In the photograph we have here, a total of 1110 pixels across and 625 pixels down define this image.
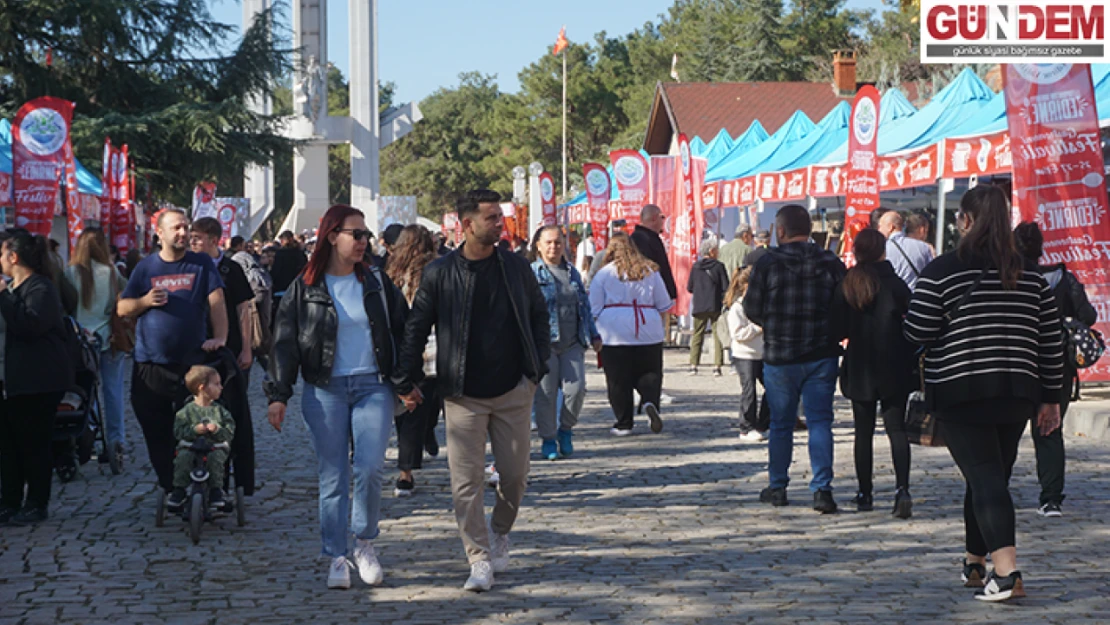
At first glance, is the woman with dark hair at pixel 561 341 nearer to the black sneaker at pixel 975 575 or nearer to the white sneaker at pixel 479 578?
the white sneaker at pixel 479 578

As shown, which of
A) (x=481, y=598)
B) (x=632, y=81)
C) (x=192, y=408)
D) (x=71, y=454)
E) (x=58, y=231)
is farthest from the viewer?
(x=632, y=81)

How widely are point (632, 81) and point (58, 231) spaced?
54131 millimetres

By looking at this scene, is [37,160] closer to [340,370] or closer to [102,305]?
[102,305]

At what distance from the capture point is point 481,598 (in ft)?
20.3

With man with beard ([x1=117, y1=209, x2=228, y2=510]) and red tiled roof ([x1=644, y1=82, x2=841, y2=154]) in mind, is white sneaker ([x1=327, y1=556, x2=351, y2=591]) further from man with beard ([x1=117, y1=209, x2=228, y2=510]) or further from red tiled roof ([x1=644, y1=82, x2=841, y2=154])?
red tiled roof ([x1=644, y1=82, x2=841, y2=154])

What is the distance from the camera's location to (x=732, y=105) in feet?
161

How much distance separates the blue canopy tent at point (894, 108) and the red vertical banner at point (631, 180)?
420 cm

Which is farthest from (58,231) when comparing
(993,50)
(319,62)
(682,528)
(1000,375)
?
(319,62)

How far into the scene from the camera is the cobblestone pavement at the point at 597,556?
595 centimetres

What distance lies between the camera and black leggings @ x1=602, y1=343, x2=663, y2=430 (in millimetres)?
11617

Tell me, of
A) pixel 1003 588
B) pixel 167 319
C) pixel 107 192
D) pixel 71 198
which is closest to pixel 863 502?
pixel 1003 588

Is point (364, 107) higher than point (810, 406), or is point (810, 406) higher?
point (364, 107)

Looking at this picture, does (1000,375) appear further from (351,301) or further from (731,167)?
(731,167)

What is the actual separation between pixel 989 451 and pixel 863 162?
9.49 metres
